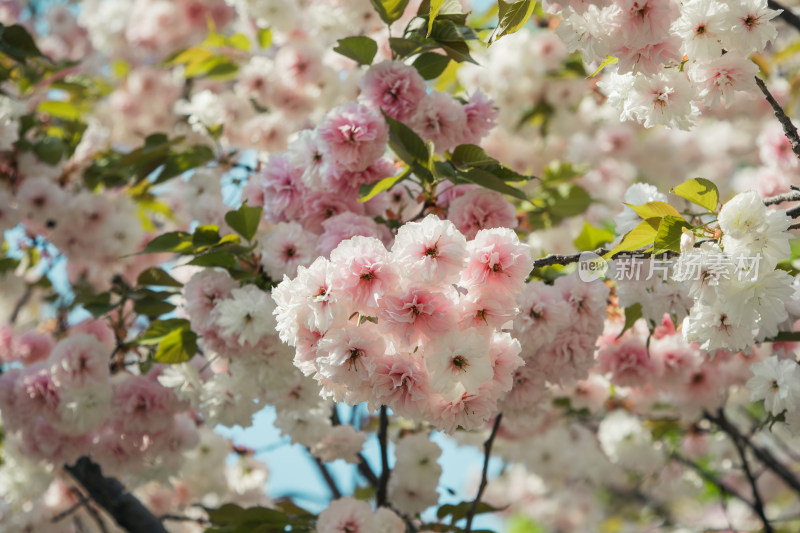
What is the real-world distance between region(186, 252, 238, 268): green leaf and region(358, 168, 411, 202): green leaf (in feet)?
1.03

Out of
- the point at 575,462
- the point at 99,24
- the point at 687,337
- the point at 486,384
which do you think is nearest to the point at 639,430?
the point at 575,462

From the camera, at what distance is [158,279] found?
1806 millimetres

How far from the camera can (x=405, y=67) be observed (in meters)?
1.54

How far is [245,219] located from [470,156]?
1.60ft

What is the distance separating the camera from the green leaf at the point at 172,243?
151 cm

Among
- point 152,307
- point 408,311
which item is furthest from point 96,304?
point 408,311

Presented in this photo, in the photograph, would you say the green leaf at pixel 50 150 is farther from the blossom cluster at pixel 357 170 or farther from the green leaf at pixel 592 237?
the green leaf at pixel 592 237

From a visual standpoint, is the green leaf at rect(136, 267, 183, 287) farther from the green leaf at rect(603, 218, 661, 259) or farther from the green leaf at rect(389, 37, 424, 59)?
the green leaf at rect(603, 218, 661, 259)

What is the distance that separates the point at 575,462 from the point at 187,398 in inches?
90.4

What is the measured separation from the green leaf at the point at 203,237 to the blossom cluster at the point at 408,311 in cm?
50

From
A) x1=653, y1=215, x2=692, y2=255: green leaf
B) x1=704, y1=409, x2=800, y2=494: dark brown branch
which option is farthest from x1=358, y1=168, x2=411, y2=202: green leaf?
x1=704, y1=409, x2=800, y2=494: dark brown branch

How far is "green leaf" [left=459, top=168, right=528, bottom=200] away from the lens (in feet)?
4.68

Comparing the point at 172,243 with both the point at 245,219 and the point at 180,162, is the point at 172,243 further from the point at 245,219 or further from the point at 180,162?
the point at 180,162

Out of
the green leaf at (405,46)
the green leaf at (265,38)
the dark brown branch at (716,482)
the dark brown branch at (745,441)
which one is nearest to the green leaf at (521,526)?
the dark brown branch at (716,482)
